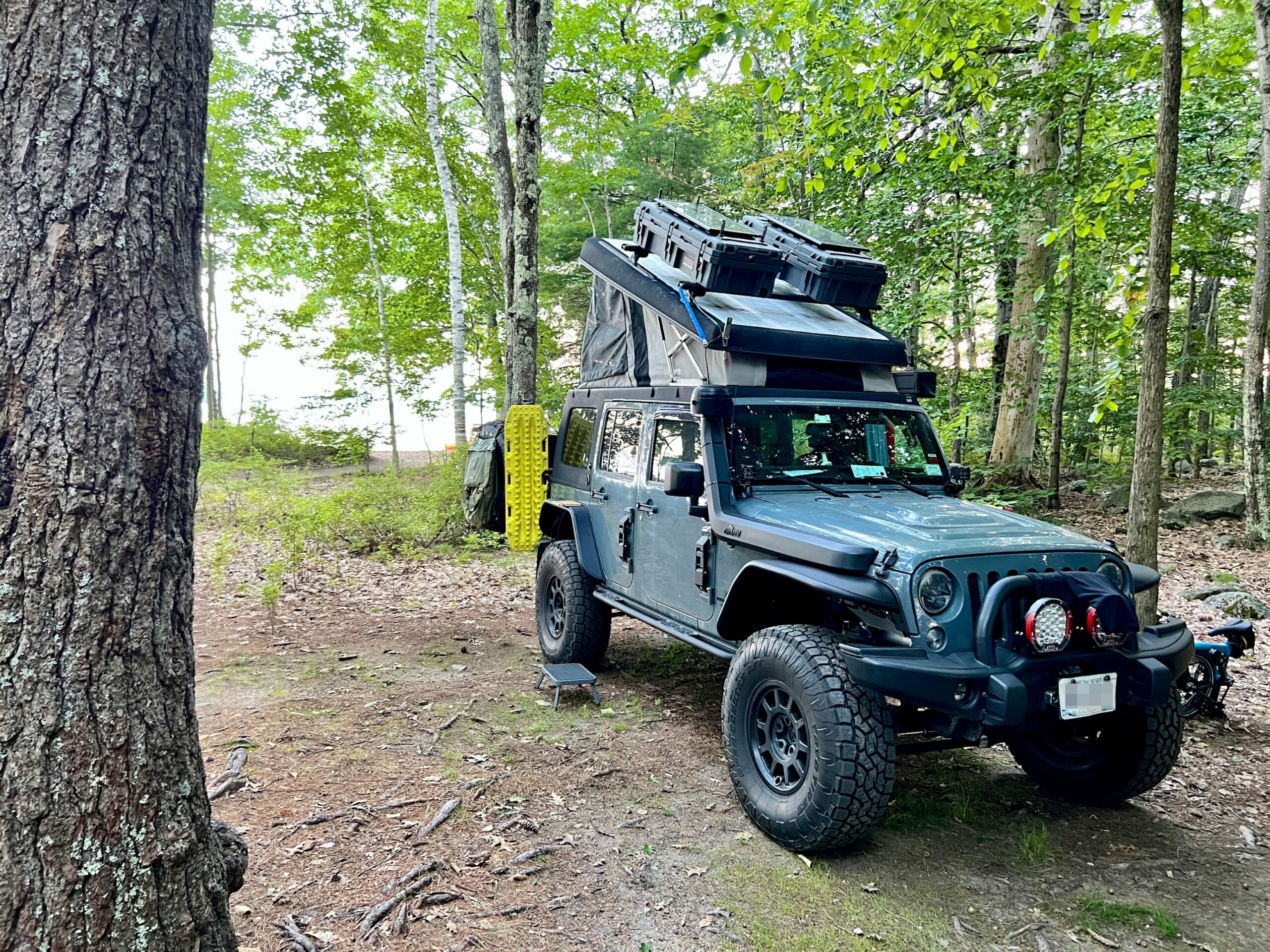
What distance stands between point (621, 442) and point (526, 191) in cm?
446

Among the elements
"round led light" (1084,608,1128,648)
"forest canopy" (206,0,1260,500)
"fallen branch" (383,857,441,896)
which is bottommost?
"fallen branch" (383,857,441,896)

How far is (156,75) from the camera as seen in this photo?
1.99 m

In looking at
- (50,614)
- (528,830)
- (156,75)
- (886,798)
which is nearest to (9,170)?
(156,75)

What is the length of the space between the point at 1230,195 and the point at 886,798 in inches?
864

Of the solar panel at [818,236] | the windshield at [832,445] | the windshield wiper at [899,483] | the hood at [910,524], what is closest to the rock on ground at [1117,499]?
the solar panel at [818,236]

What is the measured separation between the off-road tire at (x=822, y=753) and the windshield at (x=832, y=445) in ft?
3.65

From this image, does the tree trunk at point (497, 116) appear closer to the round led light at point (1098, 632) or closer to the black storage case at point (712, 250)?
the black storage case at point (712, 250)

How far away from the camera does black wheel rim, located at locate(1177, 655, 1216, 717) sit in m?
4.79

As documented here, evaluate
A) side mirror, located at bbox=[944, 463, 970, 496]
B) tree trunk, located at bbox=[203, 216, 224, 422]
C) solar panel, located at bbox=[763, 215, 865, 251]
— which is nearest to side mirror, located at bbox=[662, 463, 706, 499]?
side mirror, located at bbox=[944, 463, 970, 496]

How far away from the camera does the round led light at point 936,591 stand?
328cm

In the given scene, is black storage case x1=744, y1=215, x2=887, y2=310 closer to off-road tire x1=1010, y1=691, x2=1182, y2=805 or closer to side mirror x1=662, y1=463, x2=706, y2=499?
side mirror x1=662, y1=463, x2=706, y2=499

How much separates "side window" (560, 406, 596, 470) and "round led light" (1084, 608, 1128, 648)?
3634mm

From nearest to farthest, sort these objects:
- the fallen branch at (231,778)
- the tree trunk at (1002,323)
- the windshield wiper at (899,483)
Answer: the fallen branch at (231,778)
the windshield wiper at (899,483)
the tree trunk at (1002,323)

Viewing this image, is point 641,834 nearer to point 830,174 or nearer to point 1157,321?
point 1157,321
